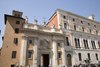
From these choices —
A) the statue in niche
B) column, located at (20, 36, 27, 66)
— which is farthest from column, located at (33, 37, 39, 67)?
column, located at (20, 36, 27, 66)

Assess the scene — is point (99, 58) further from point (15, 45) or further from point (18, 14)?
point (18, 14)

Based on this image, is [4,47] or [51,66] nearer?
[4,47]

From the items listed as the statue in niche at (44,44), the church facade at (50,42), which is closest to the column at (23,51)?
the church facade at (50,42)

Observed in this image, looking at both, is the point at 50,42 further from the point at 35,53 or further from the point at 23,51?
the point at 23,51

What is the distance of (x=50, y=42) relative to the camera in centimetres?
2020

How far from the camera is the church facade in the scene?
15.6m

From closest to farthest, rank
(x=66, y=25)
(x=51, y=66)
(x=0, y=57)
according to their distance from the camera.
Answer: (x=0, y=57) < (x=51, y=66) < (x=66, y=25)

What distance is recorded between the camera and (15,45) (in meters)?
15.9

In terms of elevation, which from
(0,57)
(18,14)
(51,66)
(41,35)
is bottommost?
(51,66)

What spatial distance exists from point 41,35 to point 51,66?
7.80m

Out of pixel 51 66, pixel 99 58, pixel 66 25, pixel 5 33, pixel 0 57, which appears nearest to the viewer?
pixel 0 57

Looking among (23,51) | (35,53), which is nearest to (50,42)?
(35,53)

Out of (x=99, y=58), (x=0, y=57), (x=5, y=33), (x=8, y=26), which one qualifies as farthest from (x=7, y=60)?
(x=99, y=58)

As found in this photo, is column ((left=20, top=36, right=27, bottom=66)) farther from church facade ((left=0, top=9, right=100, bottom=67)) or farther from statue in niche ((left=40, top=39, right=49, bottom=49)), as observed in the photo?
statue in niche ((left=40, top=39, right=49, bottom=49))
